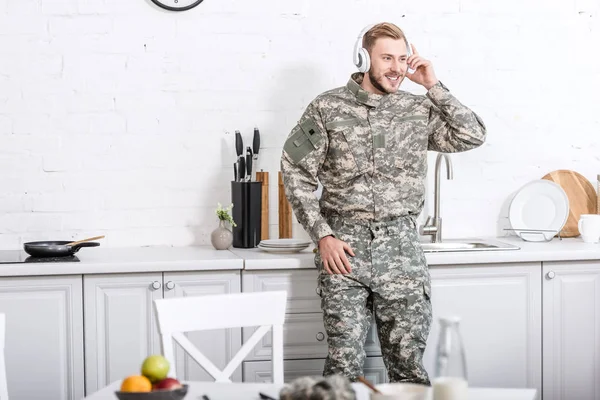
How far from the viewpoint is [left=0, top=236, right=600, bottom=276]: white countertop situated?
3.05m

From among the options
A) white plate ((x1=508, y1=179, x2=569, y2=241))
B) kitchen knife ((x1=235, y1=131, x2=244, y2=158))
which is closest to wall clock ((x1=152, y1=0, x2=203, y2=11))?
kitchen knife ((x1=235, y1=131, x2=244, y2=158))

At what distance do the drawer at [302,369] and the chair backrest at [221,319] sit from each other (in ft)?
2.94

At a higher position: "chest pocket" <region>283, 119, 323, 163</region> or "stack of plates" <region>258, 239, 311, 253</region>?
"chest pocket" <region>283, 119, 323, 163</region>

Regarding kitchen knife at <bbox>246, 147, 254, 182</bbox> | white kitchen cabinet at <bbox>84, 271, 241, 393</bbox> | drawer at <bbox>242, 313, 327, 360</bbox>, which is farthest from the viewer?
kitchen knife at <bbox>246, 147, 254, 182</bbox>

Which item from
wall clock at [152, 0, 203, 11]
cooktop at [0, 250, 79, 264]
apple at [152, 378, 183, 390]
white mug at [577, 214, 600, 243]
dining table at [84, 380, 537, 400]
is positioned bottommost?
dining table at [84, 380, 537, 400]

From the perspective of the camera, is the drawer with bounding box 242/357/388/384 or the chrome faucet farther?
the chrome faucet

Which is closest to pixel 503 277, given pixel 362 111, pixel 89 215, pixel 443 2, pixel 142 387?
pixel 362 111

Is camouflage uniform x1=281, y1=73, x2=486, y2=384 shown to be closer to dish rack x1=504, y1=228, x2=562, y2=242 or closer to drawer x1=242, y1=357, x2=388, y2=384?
drawer x1=242, y1=357, x2=388, y2=384

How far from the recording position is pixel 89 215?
140 inches

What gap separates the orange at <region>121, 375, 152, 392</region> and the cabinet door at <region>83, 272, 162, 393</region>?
64.2 inches

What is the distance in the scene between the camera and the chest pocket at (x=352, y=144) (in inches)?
119

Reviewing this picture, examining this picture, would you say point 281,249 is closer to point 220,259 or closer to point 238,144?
point 220,259

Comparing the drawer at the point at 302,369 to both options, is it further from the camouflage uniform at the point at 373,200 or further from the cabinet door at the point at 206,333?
the camouflage uniform at the point at 373,200

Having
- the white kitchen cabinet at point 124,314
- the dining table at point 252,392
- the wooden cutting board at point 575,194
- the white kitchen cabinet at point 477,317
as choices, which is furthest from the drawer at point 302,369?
the dining table at point 252,392
